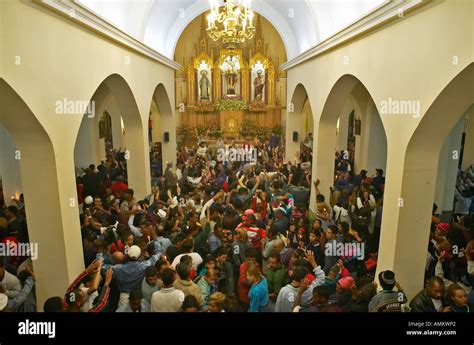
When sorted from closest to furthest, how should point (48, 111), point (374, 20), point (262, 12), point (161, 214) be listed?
point (48, 111) → point (374, 20) → point (161, 214) → point (262, 12)

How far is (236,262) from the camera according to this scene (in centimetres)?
557

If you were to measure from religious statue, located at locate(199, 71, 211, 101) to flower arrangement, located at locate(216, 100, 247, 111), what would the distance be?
779 millimetres

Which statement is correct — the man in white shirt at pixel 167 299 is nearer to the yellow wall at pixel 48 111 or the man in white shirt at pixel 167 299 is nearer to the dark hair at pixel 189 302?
the dark hair at pixel 189 302

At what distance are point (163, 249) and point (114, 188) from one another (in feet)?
12.0

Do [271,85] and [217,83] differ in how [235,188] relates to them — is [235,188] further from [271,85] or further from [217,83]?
[217,83]

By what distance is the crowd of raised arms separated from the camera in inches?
172

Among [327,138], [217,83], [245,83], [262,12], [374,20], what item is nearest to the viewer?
[374,20]

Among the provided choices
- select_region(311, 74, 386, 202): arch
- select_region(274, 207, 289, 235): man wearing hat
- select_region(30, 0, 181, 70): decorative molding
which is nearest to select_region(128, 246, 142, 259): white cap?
select_region(274, 207, 289, 235): man wearing hat

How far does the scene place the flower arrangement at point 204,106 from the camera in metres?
21.2

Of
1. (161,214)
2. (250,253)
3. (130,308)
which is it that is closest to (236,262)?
(250,253)

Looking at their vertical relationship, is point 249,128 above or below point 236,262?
above

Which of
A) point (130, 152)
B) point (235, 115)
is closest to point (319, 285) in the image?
point (130, 152)

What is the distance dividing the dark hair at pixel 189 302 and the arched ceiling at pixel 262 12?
15.5ft

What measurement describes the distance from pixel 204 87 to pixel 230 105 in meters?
1.76
